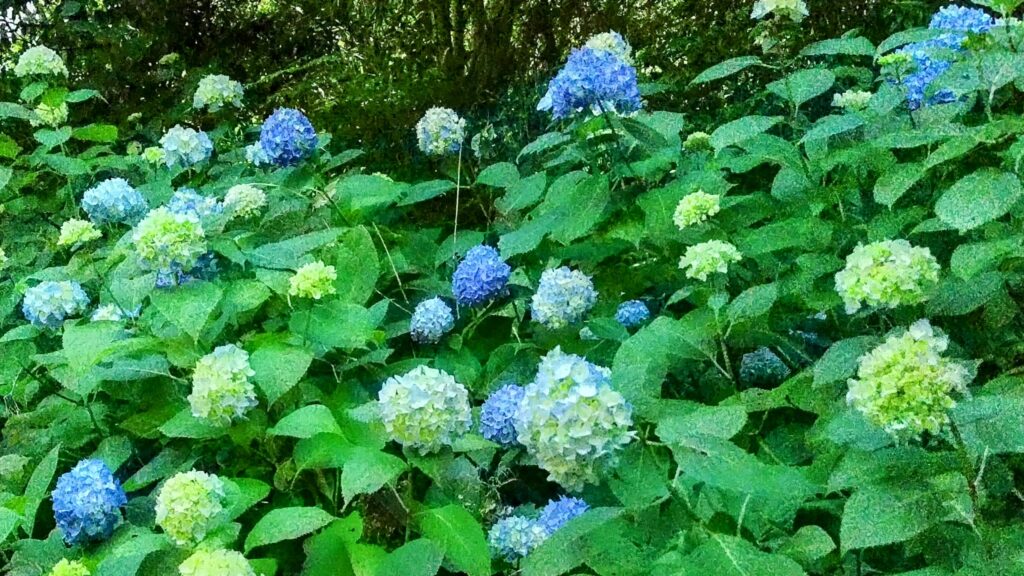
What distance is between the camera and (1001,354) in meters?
1.64

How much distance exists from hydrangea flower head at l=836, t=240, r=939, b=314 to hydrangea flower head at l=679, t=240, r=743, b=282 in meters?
0.39

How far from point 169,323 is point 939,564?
1.53 metres

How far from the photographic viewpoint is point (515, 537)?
1670 mm

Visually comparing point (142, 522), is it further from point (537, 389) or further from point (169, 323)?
point (537, 389)

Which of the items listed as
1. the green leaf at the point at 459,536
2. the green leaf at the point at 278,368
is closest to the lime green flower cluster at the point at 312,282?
the green leaf at the point at 278,368

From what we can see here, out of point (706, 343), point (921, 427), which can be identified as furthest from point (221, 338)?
point (921, 427)

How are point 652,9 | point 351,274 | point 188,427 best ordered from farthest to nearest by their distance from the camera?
1. point 652,9
2. point 351,274
3. point 188,427

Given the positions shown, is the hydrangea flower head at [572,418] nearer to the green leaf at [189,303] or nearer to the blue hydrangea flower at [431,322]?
the green leaf at [189,303]

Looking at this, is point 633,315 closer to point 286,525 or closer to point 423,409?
point 423,409

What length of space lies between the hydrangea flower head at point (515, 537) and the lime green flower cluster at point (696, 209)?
0.68 metres

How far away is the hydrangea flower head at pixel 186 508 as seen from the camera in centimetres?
154

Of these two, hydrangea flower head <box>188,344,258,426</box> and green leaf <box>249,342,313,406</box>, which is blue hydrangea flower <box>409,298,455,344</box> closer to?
green leaf <box>249,342,313,406</box>

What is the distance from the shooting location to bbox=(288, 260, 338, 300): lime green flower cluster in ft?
6.32

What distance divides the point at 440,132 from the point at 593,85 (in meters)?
0.90
